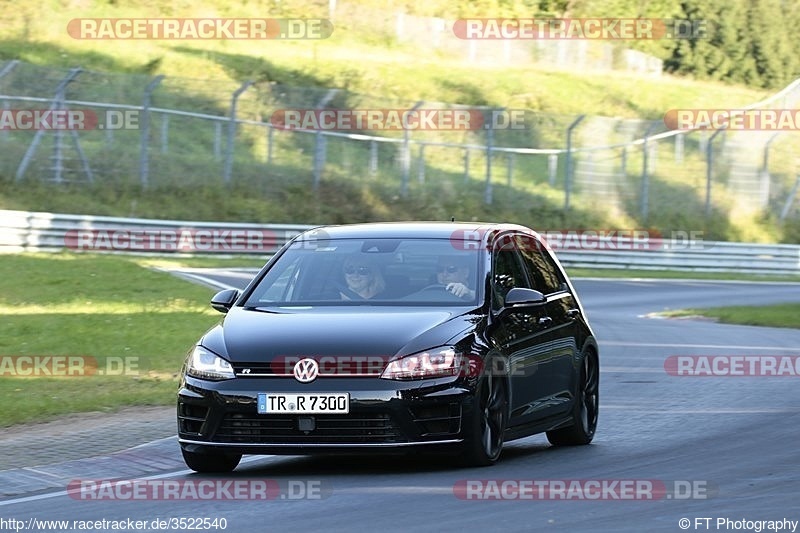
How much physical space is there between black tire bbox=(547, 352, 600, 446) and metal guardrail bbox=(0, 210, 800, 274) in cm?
2206

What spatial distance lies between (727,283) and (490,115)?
8448mm

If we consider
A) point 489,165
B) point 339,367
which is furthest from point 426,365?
point 489,165

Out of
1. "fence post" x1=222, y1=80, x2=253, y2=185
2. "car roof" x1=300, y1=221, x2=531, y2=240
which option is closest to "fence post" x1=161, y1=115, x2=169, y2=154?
"fence post" x1=222, y1=80, x2=253, y2=185

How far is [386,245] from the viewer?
1102cm

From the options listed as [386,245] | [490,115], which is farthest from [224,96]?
Result: [386,245]

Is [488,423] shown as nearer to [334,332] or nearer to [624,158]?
[334,332]

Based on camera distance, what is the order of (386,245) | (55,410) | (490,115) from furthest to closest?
(490,115), (55,410), (386,245)

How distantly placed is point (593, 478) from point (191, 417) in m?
2.40

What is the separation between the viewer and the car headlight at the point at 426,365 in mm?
9633

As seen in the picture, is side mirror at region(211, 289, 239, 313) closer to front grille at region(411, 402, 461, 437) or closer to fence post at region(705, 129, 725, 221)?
front grille at region(411, 402, 461, 437)

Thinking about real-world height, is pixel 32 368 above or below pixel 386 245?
below

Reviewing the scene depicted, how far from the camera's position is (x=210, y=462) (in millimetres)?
10234

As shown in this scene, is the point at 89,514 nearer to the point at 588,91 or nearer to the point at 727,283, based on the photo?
the point at 727,283

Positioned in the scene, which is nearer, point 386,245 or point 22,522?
point 22,522
